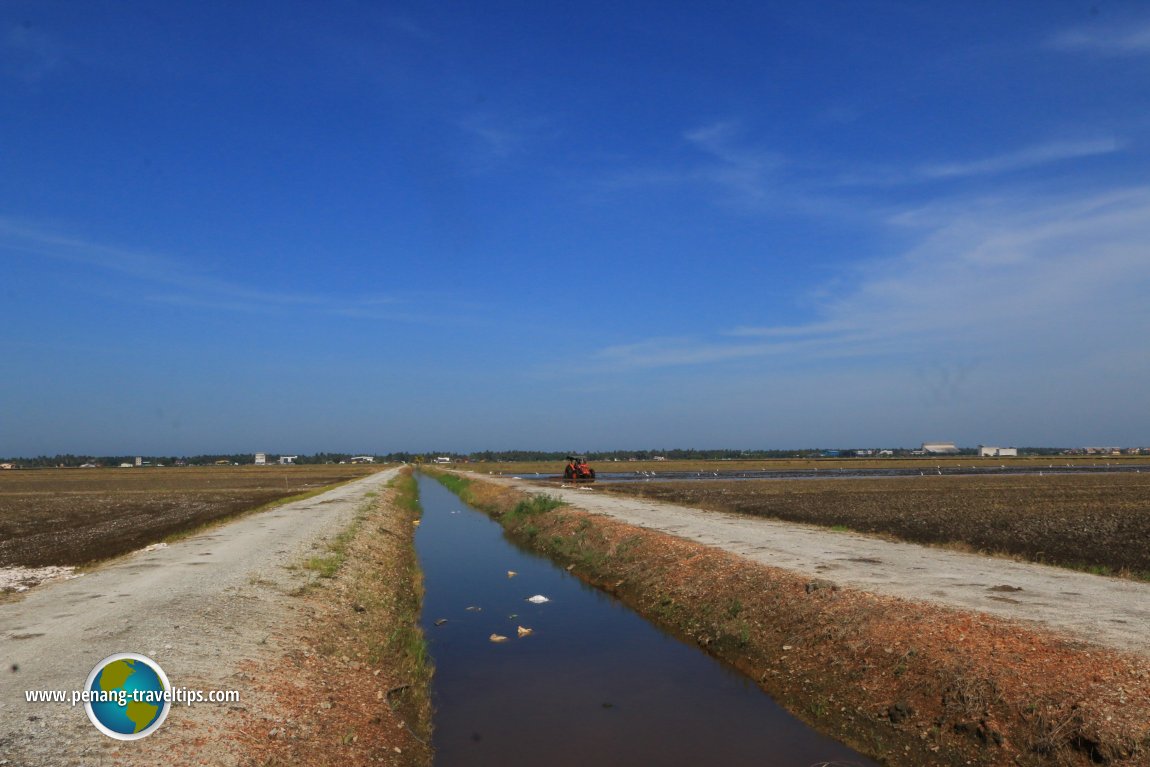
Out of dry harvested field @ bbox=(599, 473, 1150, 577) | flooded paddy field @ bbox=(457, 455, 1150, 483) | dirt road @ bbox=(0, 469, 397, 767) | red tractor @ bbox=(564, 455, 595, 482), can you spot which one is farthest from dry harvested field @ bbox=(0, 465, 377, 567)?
flooded paddy field @ bbox=(457, 455, 1150, 483)

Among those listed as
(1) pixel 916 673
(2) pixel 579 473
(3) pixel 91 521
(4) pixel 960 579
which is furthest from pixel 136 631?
(2) pixel 579 473

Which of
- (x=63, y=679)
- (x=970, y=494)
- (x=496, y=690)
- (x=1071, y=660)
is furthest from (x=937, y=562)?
(x=970, y=494)

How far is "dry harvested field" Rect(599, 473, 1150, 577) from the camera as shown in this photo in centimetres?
2365

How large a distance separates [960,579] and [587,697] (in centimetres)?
964

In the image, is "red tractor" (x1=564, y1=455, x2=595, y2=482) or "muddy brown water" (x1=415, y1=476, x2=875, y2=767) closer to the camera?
"muddy brown water" (x1=415, y1=476, x2=875, y2=767)

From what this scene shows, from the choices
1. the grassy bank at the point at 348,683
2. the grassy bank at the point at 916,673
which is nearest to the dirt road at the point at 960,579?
the grassy bank at the point at 916,673

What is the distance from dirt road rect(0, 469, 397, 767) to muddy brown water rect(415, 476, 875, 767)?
11.4 feet

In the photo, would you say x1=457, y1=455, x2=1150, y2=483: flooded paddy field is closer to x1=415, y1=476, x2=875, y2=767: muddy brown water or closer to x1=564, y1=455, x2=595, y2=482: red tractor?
x1=564, y1=455, x2=595, y2=482: red tractor

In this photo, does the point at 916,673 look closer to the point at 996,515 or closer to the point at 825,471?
the point at 996,515

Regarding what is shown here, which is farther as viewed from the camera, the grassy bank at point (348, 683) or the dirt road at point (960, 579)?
the dirt road at point (960, 579)

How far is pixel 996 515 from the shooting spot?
118ft

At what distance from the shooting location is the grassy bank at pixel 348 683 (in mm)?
9008

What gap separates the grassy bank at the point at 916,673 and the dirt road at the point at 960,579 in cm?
92

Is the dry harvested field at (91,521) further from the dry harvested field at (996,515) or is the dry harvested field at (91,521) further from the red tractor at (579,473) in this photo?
the red tractor at (579,473)
